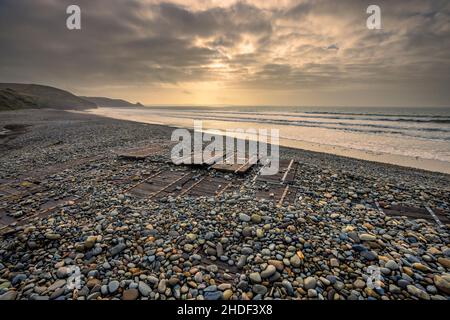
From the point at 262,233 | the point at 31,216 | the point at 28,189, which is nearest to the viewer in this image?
the point at 262,233

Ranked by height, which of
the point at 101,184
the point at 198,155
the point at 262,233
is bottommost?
the point at 262,233

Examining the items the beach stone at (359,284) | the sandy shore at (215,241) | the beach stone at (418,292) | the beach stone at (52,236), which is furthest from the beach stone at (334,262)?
the beach stone at (52,236)

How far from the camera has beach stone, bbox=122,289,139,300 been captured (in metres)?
2.54

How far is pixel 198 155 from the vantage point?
8789mm

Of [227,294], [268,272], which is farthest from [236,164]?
[227,294]

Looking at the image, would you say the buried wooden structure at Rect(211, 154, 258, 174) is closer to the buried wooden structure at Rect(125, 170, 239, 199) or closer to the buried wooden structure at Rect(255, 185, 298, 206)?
the buried wooden structure at Rect(125, 170, 239, 199)

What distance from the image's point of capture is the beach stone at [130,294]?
99.8 inches

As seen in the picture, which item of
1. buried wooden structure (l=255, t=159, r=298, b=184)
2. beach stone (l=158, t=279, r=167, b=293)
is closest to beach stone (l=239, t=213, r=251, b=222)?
beach stone (l=158, t=279, r=167, b=293)

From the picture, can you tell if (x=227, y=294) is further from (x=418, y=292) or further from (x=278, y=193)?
(x=278, y=193)

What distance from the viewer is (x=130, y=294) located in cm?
257

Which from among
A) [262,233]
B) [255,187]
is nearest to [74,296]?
[262,233]
